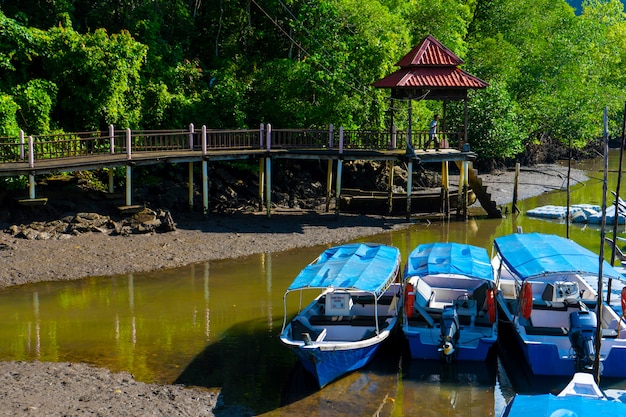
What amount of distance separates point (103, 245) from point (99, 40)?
982 cm

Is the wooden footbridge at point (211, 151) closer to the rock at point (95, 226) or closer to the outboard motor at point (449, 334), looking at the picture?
the rock at point (95, 226)

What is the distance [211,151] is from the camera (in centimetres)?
3153

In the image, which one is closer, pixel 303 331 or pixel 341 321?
pixel 303 331

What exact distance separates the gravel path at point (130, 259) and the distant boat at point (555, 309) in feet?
23.8

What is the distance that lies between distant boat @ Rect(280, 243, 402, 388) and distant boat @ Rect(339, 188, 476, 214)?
13271 mm

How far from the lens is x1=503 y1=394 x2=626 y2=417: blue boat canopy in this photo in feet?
37.7

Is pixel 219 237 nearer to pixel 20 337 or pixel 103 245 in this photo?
pixel 103 245

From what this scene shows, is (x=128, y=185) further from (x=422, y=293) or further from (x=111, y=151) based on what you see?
(x=422, y=293)

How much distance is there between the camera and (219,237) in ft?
95.6

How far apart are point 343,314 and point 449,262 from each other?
2922 mm

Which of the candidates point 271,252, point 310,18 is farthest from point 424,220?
point 310,18

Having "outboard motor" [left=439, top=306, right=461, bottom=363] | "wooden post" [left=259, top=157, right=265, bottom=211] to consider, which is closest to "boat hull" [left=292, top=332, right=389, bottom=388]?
"outboard motor" [left=439, top=306, right=461, bottom=363]

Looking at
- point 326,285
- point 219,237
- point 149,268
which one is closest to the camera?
point 326,285

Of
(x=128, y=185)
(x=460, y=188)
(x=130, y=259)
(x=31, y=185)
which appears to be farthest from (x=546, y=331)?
(x=31, y=185)
